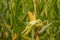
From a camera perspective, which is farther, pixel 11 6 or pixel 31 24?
pixel 11 6

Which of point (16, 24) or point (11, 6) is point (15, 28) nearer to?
point (16, 24)

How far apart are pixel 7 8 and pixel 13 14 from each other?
0.20 ft

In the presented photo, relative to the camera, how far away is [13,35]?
44.2 inches

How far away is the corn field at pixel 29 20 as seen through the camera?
1.11 metres

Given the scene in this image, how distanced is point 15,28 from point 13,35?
0.11 ft

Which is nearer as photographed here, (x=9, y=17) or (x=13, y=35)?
(x=13, y=35)

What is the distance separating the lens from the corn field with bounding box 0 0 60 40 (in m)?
1.11

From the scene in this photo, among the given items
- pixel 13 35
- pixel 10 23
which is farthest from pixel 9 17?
pixel 13 35

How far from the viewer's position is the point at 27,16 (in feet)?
4.08

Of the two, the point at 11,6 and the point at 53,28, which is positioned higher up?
the point at 11,6

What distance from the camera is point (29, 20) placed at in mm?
1204

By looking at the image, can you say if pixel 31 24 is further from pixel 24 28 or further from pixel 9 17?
pixel 9 17

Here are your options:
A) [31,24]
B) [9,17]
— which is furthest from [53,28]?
[9,17]

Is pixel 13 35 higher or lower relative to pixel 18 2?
lower
